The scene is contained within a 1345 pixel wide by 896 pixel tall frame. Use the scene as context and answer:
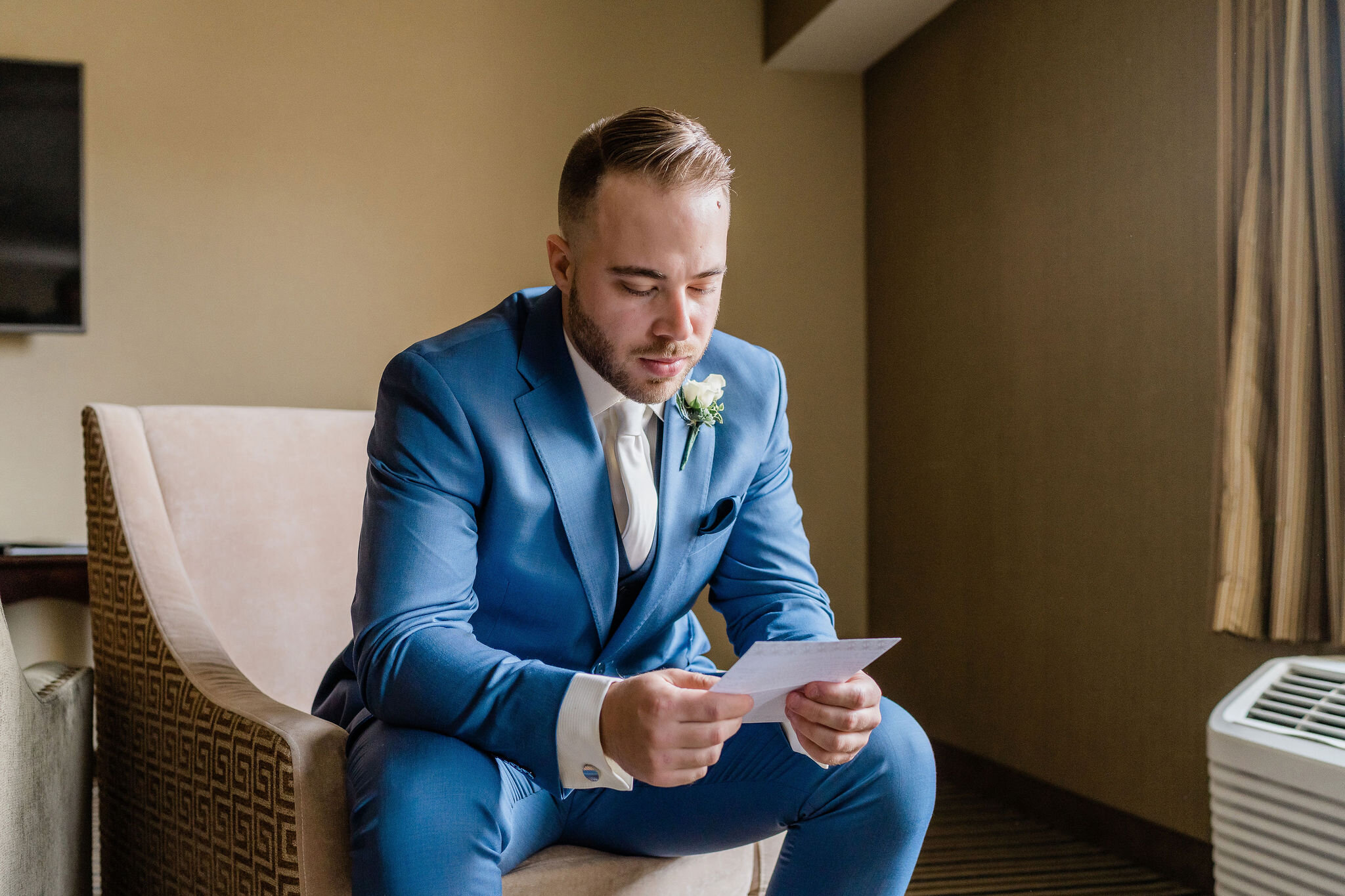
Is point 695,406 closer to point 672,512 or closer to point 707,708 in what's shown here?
point 672,512

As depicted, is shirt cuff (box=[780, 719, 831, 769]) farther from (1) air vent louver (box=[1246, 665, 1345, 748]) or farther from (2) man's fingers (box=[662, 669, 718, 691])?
(1) air vent louver (box=[1246, 665, 1345, 748])

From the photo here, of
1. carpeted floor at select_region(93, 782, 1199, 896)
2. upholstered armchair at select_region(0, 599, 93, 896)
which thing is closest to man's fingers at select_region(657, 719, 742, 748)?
upholstered armchair at select_region(0, 599, 93, 896)

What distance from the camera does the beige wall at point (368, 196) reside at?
10.8 feet

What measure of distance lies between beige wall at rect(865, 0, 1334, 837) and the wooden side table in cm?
243

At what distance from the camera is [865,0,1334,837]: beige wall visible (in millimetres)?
2412

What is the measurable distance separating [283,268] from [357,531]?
1827 mm

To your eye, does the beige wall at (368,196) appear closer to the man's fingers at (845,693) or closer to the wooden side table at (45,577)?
the wooden side table at (45,577)

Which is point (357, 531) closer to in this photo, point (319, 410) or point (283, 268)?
point (319, 410)

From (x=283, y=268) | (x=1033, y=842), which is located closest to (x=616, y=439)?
(x=1033, y=842)

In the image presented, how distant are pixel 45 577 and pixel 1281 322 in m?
2.84

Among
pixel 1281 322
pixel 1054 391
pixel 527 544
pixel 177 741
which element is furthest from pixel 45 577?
pixel 1281 322

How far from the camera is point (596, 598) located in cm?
128

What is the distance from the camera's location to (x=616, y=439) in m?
1.37

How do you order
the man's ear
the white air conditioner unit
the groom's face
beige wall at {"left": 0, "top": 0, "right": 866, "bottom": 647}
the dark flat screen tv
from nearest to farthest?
the groom's face, the man's ear, the white air conditioner unit, the dark flat screen tv, beige wall at {"left": 0, "top": 0, "right": 866, "bottom": 647}
